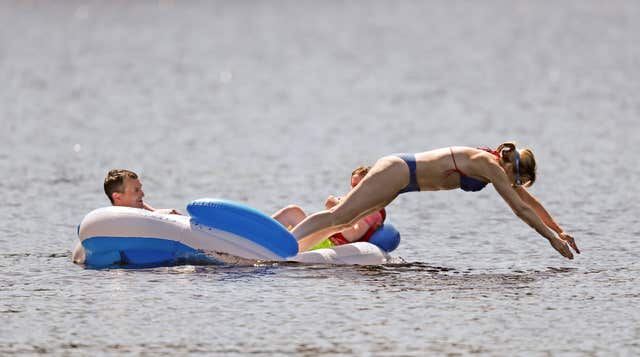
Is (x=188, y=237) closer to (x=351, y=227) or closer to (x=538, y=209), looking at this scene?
(x=351, y=227)

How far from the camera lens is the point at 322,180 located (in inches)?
857

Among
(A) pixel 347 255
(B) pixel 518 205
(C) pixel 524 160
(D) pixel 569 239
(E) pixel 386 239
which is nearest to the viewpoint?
(B) pixel 518 205

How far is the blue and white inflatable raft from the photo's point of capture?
1437 centimetres

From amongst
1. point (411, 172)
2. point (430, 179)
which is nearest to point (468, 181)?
point (430, 179)

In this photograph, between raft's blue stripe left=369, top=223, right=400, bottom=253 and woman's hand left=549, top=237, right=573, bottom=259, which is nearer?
woman's hand left=549, top=237, right=573, bottom=259

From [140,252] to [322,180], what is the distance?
7.52 meters

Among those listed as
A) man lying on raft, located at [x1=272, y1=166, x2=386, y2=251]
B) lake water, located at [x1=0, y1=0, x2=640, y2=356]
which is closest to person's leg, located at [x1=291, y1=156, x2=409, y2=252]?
lake water, located at [x1=0, y1=0, x2=640, y2=356]

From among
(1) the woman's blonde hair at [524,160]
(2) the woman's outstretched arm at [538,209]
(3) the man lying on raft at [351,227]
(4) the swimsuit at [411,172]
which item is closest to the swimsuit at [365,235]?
(3) the man lying on raft at [351,227]

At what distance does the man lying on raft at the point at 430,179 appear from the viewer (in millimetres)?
14352

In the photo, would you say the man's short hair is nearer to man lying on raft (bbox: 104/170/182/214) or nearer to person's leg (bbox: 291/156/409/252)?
man lying on raft (bbox: 104/170/182/214)

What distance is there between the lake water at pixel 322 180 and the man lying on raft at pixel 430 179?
41 centimetres

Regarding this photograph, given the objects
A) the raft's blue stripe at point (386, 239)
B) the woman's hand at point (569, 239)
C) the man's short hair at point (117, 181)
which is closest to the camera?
the woman's hand at point (569, 239)

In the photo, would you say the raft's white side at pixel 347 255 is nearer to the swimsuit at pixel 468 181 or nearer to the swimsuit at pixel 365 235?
the swimsuit at pixel 365 235

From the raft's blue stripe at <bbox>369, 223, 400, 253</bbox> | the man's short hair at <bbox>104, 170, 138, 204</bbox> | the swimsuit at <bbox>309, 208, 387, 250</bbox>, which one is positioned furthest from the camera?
the swimsuit at <bbox>309, 208, 387, 250</bbox>
